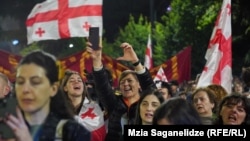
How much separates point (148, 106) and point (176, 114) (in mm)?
921

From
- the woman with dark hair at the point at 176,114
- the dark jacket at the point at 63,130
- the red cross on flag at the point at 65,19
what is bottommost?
the dark jacket at the point at 63,130

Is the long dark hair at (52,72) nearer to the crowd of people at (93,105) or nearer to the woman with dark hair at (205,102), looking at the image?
the crowd of people at (93,105)

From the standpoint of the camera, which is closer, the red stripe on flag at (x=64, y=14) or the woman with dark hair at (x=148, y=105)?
the woman with dark hair at (x=148, y=105)

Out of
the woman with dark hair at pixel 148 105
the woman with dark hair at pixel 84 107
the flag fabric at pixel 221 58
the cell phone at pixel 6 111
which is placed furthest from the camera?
the flag fabric at pixel 221 58

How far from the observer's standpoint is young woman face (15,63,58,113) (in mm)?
2986

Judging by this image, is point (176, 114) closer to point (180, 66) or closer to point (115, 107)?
point (115, 107)

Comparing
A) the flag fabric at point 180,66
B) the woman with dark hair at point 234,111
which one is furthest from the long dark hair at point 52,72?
the flag fabric at point 180,66

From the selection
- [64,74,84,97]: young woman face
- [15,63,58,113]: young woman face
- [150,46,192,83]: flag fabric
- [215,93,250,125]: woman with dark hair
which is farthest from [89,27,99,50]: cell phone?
[150,46,192,83]: flag fabric

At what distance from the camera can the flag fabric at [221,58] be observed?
21.8ft

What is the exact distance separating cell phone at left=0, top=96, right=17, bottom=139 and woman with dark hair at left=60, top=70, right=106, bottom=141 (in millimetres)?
1191

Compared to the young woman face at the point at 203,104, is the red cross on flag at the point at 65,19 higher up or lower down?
higher up

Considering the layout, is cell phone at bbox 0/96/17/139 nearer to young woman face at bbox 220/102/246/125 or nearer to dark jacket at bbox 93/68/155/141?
dark jacket at bbox 93/68/155/141

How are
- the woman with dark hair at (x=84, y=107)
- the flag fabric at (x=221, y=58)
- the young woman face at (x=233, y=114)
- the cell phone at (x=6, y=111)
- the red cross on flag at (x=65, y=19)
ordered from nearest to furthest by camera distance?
the cell phone at (x=6, y=111) < the young woman face at (x=233, y=114) < the woman with dark hair at (x=84, y=107) < the red cross on flag at (x=65, y=19) < the flag fabric at (x=221, y=58)

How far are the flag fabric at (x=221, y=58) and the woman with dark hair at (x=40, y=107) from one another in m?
3.70
